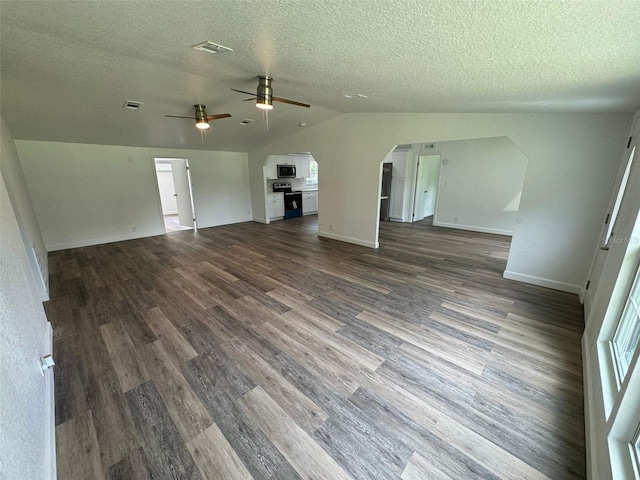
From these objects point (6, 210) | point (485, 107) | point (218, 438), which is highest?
point (485, 107)

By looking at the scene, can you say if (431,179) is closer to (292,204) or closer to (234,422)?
(292,204)

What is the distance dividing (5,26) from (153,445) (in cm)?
304

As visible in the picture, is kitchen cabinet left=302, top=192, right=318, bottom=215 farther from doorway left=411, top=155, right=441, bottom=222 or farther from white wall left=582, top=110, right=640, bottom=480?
white wall left=582, top=110, right=640, bottom=480

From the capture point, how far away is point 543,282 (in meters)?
3.58

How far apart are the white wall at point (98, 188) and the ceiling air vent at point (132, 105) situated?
107 inches

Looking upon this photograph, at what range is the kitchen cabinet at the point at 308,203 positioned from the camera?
29.9ft

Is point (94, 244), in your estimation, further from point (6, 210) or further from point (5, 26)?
point (5, 26)

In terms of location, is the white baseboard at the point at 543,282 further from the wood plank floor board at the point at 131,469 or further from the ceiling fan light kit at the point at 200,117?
the ceiling fan light kit at the point at 200,117

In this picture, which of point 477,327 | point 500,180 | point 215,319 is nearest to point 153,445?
point 215,319

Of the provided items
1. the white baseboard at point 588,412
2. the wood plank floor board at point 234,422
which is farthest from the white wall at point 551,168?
the wood plank floor board at point 234,422

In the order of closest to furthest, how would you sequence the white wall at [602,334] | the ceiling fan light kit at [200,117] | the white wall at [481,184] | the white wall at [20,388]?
the white wall at [20,388] → the white wall at [602,334] → the ceiling fan light kit at [200,117] → the white wall at [481,184]

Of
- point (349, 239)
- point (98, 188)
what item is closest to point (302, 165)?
point (349, 239)

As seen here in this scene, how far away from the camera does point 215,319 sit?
2.81 meters

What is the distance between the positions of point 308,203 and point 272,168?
6.32ft
